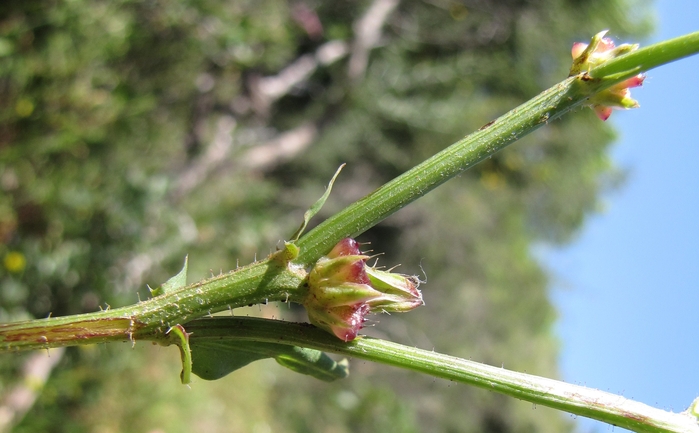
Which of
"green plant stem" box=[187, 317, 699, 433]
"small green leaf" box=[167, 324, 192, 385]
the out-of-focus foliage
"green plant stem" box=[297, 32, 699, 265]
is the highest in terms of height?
the out-of-focus foliage

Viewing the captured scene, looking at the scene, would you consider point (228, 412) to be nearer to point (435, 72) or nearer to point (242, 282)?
point (435, 72)

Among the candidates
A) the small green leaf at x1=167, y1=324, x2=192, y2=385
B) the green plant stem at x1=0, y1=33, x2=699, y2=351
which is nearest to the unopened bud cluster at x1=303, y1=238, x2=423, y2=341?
the green plant stem at x1=0, y1=33, x2=699, y2=351

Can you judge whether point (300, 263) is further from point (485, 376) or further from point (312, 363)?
point (485, 376)

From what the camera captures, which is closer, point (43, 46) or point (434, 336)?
point (43, 46)

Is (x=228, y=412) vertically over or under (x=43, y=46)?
under

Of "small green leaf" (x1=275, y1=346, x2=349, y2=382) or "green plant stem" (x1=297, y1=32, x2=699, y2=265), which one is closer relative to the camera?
"green plant stem" (x1=297, y1=32, x2=699, y2=265)

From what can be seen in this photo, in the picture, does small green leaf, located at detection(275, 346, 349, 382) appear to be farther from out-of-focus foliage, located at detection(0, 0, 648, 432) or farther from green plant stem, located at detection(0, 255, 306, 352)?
out-of-focus foliage, located at detection(0, 0, 648, 432)

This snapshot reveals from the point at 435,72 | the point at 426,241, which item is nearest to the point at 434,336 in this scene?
the point at 426,241

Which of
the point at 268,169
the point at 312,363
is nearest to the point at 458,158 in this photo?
the point at 312,363
